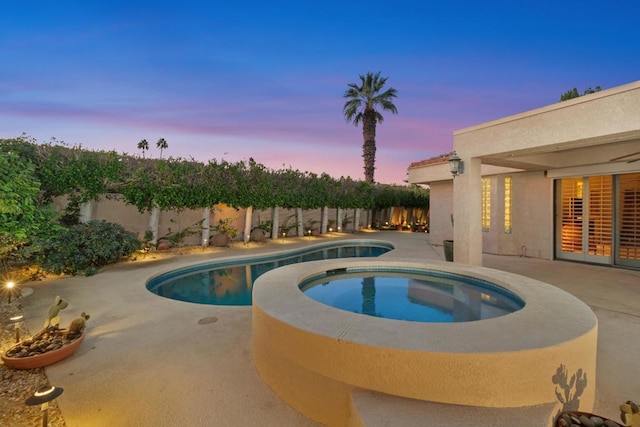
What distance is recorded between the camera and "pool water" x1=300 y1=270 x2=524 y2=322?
433 centimetres

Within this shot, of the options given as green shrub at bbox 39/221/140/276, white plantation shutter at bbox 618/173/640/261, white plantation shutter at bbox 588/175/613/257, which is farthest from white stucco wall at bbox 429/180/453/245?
green shrub at bbox 39/221/140/276

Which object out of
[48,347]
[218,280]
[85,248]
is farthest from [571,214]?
[85,248]

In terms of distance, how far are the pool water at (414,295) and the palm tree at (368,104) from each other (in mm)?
20247

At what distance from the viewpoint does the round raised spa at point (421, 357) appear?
7.37 ft

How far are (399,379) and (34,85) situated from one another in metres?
16.4

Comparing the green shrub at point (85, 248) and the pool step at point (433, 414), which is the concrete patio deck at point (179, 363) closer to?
the pool step at point (433, 414)

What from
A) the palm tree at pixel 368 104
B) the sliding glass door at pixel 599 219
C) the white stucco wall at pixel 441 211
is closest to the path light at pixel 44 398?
the sliding glass door at pixel 599 219

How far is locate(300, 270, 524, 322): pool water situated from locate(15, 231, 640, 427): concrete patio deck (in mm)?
1255

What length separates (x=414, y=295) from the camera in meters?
5.33

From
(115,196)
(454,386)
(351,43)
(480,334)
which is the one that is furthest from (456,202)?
(115,196)

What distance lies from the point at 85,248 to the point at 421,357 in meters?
9.68

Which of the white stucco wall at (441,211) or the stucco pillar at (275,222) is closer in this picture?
the white stucco wall at (441,211)

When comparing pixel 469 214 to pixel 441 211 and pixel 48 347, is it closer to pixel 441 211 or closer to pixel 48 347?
pixel 441 211

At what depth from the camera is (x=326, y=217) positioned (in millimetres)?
18984
